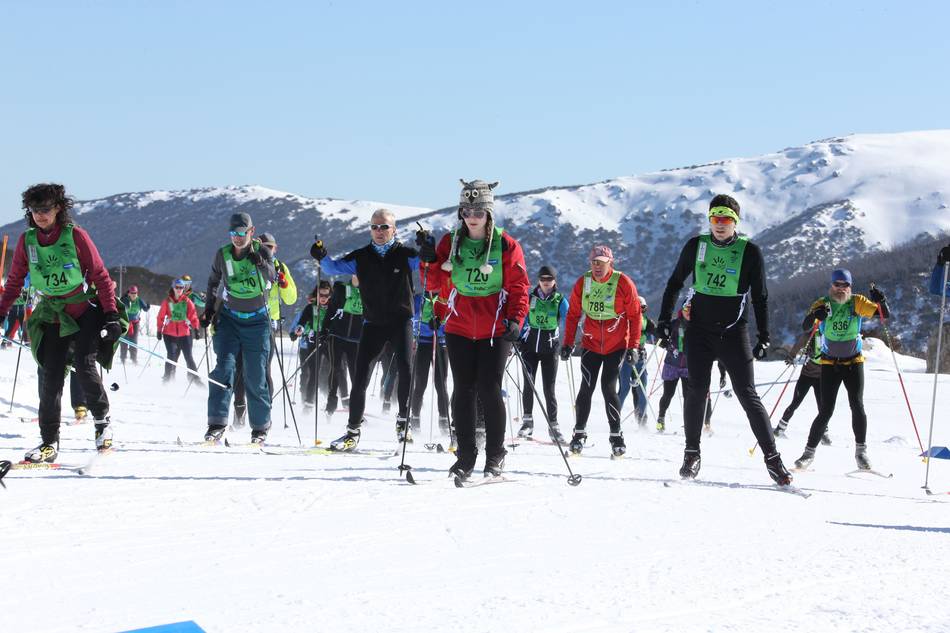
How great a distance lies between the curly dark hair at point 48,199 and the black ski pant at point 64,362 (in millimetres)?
633

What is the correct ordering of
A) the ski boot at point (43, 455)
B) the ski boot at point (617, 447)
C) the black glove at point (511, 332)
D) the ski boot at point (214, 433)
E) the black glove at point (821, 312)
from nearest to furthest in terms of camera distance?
the black glove at point (511, 332)
the ski boot at point (43, 455)
the ski boot at point (214, 433)
the ski boot at point (617, 447)
the black glove at point (821, 312)

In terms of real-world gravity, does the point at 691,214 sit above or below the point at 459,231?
above

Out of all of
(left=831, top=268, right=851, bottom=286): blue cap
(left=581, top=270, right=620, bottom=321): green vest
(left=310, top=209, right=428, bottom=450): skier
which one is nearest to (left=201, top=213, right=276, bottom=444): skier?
(left=310, top=209, right=428, bottom=450): skier

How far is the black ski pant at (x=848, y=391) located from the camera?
9.20 m

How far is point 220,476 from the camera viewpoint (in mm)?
6023

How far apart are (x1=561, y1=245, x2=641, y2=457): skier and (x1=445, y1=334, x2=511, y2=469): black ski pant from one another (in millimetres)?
2925

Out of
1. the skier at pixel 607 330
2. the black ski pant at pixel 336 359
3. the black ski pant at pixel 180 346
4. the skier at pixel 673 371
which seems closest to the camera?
the skier at pixel 607 330

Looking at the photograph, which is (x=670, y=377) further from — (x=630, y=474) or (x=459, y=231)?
(x=459, y=231)

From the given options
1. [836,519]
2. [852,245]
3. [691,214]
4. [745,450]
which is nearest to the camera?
[836,519]

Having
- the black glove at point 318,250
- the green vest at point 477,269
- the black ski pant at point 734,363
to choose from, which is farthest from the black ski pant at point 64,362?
the black ski pant at point 734,363

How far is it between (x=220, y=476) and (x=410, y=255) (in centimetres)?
252

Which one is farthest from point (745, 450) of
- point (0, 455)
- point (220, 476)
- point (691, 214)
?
point (691, 214)

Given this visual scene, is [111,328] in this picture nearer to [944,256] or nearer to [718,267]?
[718,267]

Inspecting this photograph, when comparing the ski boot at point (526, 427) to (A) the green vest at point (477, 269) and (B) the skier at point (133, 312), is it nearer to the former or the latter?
(A) the green vest at point (477, 269)
